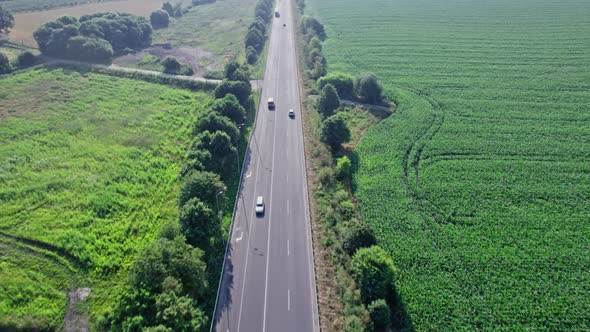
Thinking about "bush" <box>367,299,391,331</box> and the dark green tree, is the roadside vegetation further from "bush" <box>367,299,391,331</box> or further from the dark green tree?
the dark green tree

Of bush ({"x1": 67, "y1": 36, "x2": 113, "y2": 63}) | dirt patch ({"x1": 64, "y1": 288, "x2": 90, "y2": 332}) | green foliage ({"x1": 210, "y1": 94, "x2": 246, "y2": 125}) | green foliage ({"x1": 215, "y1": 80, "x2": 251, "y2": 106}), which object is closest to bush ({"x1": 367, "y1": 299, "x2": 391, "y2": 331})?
dirt patch ({"x1": 64, "y1": 288, "x2": 90, "y2": 332})

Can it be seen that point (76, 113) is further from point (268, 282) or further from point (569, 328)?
point (569, 328)

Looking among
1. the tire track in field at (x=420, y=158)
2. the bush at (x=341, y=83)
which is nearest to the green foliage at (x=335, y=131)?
the tire track in field at (x=420, y=158)

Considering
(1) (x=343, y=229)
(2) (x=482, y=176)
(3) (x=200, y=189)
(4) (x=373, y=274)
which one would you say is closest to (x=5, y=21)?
(3) (x=200, y=189)

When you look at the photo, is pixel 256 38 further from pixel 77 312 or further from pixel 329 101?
pixel 77 312

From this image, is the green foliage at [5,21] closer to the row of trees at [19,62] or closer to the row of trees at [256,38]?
the row of trees at [19,62]

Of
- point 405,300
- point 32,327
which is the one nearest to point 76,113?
point 32,327
